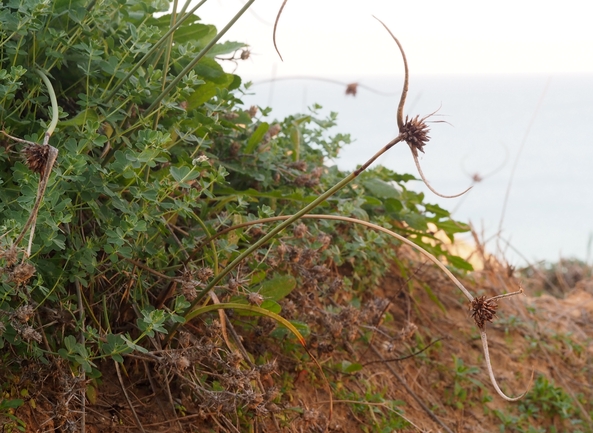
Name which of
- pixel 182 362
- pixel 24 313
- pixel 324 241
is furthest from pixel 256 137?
pixel 24 313

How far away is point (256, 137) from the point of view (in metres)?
2.55

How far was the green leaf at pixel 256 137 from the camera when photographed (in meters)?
2.54

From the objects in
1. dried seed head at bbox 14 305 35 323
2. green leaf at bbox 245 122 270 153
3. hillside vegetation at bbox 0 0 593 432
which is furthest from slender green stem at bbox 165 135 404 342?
green leaf at bbox 245 122 270 153

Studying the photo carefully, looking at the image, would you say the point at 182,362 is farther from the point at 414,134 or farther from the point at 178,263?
the point at 414,134

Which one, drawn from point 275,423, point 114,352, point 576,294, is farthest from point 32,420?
point 576,294

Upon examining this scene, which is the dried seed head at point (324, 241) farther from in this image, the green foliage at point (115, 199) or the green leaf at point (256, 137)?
the green leaf at point (256, 137)

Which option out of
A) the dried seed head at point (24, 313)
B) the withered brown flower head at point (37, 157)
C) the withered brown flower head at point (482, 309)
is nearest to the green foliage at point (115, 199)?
the dried seed head at point (24, 313)

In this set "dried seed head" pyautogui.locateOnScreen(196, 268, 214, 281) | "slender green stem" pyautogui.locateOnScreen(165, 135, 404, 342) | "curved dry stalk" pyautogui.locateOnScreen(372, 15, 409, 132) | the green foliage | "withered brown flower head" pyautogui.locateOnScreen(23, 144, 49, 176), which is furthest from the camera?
"dried seed head" pyautogui.locateOnScreen(196, 268, 214, 281)

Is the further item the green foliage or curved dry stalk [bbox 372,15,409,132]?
the green foliage

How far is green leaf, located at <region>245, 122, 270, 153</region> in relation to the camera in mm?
2535

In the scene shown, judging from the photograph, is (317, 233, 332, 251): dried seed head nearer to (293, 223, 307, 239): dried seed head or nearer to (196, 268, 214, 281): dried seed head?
(293, 223, 307, 239): dried seed head

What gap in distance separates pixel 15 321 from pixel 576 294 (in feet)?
13.9

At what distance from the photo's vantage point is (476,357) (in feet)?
10.2

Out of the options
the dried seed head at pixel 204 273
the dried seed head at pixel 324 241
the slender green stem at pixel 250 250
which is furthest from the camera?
the dried seed head at pixel 324 241
